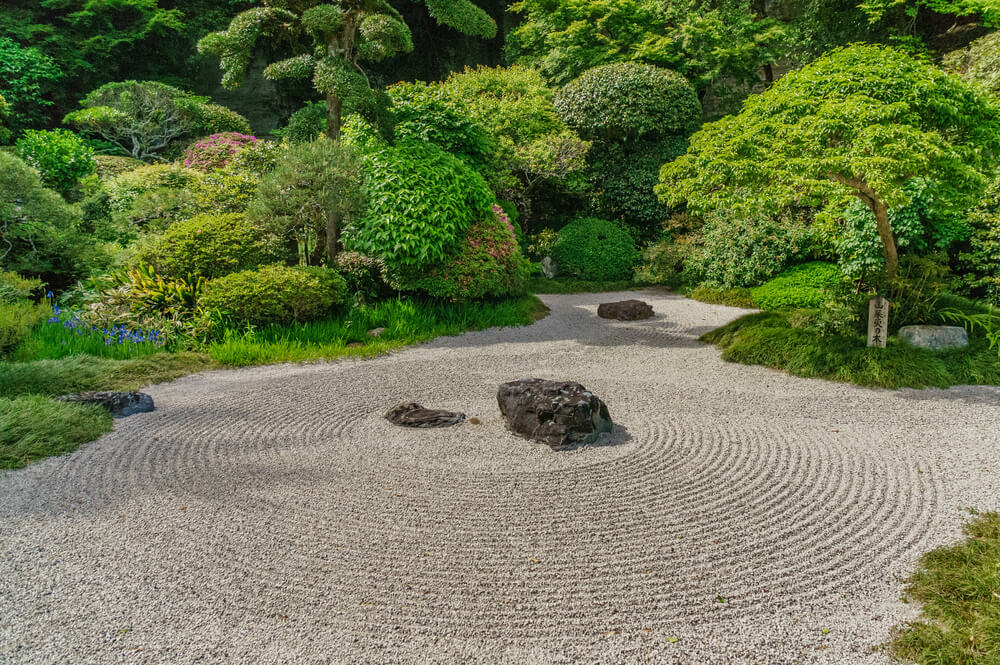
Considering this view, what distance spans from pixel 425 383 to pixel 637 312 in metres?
4.26

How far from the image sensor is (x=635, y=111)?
12.4 meters

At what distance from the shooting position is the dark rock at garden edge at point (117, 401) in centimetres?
424

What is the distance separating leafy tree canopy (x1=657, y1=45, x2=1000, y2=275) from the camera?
→ 4227 mm

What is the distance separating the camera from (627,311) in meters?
8.41

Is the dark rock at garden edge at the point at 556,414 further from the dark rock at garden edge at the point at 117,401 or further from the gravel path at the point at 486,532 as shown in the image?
the dark rock at garden edge at the point at 117,401

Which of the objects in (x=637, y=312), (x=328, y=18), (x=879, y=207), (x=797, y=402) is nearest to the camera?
(x=797, y=402)

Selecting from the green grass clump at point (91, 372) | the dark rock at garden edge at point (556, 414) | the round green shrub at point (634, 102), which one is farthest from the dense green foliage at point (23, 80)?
the dark rock at garden edge at point (556, 414)

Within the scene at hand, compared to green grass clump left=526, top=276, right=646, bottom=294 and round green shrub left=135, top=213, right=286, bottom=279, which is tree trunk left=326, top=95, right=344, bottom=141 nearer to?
round green shrub left=135, top=213, right=286, bottom=279

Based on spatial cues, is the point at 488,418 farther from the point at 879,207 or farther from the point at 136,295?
the point at 136,295

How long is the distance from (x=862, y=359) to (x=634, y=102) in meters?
8.98

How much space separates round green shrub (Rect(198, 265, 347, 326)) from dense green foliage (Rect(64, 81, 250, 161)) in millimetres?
8123

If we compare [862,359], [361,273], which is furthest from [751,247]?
[361,273]

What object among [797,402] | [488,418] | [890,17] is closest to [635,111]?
[890,17]

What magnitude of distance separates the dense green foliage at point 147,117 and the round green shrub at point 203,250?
7072 mm
